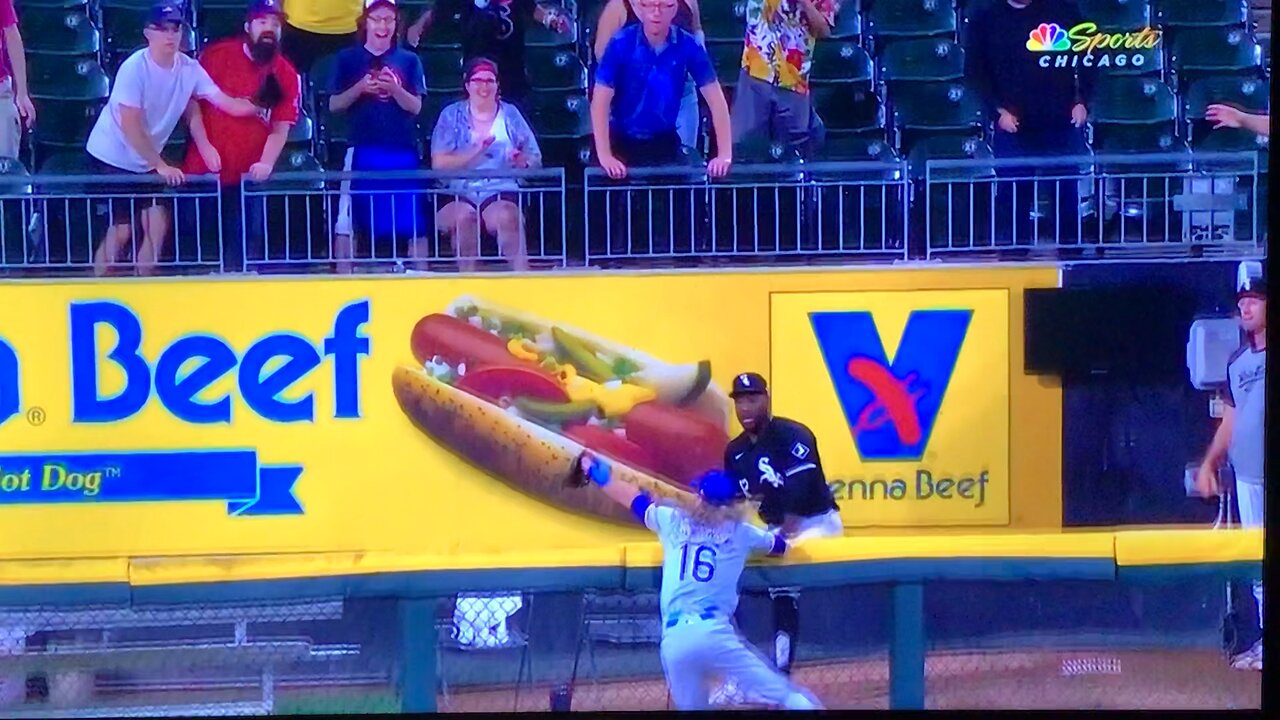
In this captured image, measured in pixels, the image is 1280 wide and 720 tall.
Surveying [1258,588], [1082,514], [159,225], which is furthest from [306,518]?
[1258,588]

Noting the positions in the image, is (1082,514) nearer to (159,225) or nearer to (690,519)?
(690,519)

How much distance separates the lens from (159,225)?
4.44 metres

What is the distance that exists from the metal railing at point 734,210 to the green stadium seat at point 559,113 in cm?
15

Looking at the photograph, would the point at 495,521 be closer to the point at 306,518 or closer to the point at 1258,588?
the point at 306,518

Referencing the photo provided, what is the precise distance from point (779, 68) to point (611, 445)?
1.18m

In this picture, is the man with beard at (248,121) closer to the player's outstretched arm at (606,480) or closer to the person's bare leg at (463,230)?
the person's bare leg at (463,230)

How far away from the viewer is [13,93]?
14.4 feet

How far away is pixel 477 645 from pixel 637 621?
0.47m

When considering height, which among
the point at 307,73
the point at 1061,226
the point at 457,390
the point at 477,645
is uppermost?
the point at 307,73

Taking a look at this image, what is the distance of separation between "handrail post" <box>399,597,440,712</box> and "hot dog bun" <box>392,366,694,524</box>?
0.45 meters

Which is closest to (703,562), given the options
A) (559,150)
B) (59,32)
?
(559,150)

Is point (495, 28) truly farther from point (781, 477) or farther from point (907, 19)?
point (781, 477)

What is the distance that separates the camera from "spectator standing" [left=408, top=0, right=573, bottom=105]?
4.40m

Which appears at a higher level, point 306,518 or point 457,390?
point 457,390
